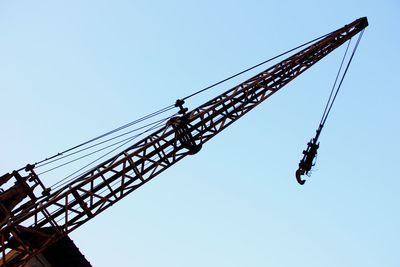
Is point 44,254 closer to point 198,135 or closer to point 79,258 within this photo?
point 79,258

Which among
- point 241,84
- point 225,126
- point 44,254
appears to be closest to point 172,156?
point 225,126

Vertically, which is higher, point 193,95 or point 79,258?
point 193,95

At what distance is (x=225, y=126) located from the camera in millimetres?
13867

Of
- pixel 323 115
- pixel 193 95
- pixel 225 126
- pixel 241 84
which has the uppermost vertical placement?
pixel 193 95

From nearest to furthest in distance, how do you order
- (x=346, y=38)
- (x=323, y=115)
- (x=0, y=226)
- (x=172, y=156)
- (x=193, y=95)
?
(x=0, y=226)
(x=172, y=156)
(x=193, y=95)
(x=323, y=115)
(x=346, y=38)

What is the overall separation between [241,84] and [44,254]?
10747 mm

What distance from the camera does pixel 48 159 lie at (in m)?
13.4

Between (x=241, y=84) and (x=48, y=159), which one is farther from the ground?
(x=48, y=159)

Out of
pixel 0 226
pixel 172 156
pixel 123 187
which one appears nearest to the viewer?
pixel 0 226

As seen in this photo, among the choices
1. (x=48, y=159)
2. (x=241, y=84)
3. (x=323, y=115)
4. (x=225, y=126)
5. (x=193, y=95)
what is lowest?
(x=323, y=115)

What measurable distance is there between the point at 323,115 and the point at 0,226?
13565 millimetres

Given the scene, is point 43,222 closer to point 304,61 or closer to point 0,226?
point 0,226

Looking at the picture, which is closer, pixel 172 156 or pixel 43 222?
pixel 43 222

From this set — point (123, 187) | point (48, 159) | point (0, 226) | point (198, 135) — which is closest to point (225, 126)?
point (198, 135)
